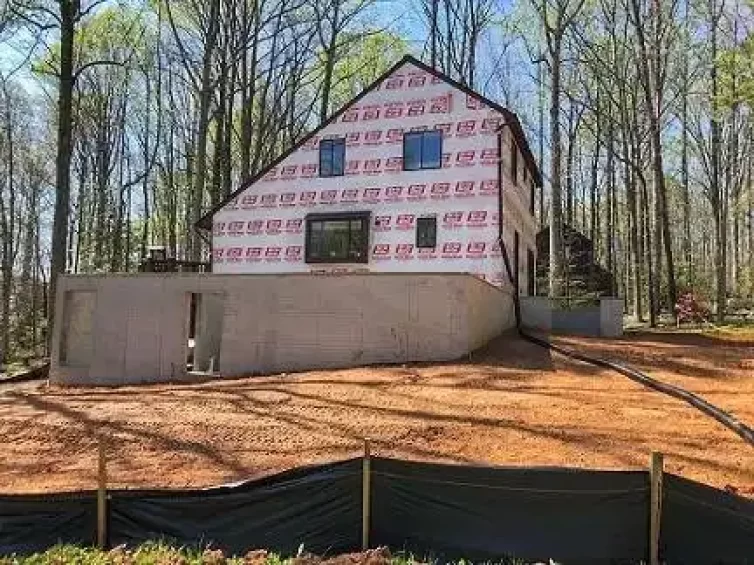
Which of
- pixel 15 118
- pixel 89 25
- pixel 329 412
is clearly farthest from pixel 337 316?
pixel 15 118

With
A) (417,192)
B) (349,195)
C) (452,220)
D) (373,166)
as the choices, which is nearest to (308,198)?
(349,195)

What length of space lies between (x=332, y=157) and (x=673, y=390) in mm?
14743

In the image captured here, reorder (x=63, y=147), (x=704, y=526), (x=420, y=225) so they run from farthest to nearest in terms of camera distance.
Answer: (x=420, y=225)
(x=63, y=147)
(x=704, y=526)

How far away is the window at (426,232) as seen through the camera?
21812mm

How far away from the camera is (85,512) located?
21.6 ft

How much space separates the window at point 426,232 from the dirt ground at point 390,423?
25.1 ft

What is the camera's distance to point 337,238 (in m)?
23.1

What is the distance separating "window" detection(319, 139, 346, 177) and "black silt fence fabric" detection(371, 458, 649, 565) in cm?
1781

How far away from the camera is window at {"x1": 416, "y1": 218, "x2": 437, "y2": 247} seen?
21.8 m

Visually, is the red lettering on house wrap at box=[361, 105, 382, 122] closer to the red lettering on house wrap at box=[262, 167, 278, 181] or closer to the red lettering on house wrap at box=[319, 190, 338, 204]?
the red lettering on house wrap at box=[319, 190, 338, 204]

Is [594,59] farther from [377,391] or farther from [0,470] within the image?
[0,470]

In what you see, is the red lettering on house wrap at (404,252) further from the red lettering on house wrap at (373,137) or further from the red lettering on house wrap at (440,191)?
the red lettering on house wrap at (373,137)

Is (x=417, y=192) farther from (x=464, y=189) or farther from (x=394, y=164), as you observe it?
(x=464, y=189)

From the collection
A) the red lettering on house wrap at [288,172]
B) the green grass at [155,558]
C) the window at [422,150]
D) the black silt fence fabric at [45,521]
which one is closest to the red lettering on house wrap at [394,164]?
the window at [422,150]
